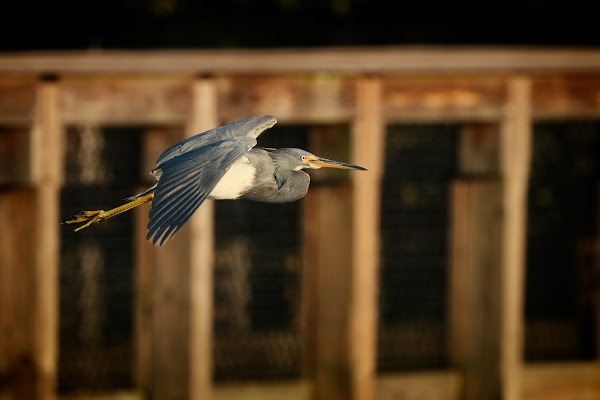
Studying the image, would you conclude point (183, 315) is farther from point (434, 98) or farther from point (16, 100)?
point (434, 98)

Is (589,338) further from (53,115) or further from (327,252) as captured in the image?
(53,115)

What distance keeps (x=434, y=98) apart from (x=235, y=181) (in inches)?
75.1

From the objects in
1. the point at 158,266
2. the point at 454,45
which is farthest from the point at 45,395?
the point at 454,45

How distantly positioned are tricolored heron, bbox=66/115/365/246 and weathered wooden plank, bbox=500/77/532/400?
181 cm

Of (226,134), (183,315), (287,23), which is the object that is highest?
(287,23)

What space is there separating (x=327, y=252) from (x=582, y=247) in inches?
69.9

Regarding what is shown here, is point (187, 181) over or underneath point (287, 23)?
underneath

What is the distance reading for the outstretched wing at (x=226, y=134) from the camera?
10.9 ft

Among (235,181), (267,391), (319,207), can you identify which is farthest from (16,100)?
(235,181)

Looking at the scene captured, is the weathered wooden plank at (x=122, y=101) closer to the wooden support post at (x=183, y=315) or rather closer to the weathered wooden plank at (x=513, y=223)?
the wooden support post at (x=183, y=315)

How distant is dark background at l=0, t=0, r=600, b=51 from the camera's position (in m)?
5.92

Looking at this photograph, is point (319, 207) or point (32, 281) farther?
point (319, 207)

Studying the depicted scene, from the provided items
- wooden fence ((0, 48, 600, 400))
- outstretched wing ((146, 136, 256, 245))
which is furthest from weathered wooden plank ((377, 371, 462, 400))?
outstretched wing ((146, 136, 256, 245))

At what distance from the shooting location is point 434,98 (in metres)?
4.83
